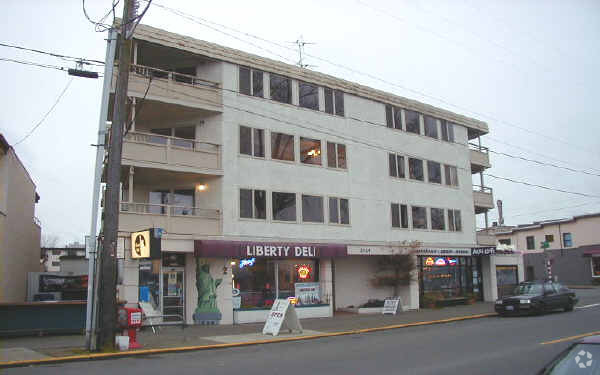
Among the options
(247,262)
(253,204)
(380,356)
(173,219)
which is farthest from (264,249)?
(380,356)

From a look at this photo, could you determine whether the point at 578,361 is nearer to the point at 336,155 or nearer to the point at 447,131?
the point at 336,155

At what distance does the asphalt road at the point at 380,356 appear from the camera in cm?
1128

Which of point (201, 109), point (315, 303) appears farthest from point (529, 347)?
point (201, 109)

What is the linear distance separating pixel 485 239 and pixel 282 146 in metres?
16.1

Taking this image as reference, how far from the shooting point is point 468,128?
114 ft

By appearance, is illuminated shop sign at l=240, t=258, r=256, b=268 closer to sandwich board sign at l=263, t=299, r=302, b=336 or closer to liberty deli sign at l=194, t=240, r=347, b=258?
liberty deli sign at l=194, t=240, r=347, b=258

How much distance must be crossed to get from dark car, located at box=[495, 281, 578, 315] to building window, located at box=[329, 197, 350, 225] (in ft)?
25.8

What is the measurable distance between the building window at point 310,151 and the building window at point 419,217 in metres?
7.08

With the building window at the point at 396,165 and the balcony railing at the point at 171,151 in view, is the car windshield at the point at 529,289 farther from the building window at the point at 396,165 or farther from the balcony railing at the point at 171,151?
the balcony railing at the point at 171,151

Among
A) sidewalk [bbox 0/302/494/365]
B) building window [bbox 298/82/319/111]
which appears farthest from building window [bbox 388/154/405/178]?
sidewalk [bbox 0/302/494/365]

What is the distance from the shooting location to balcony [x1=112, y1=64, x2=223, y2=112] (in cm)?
2141

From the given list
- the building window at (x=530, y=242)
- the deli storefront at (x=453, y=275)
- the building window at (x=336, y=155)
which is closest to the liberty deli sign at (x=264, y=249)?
the building window at (x=336, y=155)

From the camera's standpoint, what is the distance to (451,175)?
3266 centimetres

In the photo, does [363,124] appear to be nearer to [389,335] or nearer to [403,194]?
[403,194]
